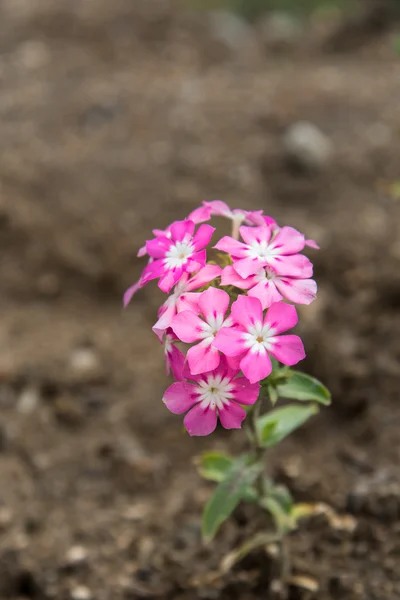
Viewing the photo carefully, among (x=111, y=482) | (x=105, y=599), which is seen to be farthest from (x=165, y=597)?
(x=111, y=482)

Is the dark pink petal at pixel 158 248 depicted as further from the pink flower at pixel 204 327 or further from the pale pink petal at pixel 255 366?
the pale pink petal at pixel 255 366

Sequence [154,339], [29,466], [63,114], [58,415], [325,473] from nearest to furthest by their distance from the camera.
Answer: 1. [325,473]
2. [29,466]
3. [58,415]
4. [154,339]
5. [63,114]

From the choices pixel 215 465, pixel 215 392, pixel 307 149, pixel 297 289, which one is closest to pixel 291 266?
pixel 297 289

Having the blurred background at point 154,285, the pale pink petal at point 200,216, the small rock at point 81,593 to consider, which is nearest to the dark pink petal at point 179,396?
the pale pink petal at point 200,216

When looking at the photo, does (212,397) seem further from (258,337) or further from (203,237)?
(203,237)

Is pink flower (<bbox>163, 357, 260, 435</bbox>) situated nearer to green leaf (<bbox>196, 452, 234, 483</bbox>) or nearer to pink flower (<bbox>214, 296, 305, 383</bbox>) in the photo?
pink flower (<bbox>214, 296, 305, 383</bbox>)

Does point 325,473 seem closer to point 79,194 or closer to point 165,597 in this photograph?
point 165,597
